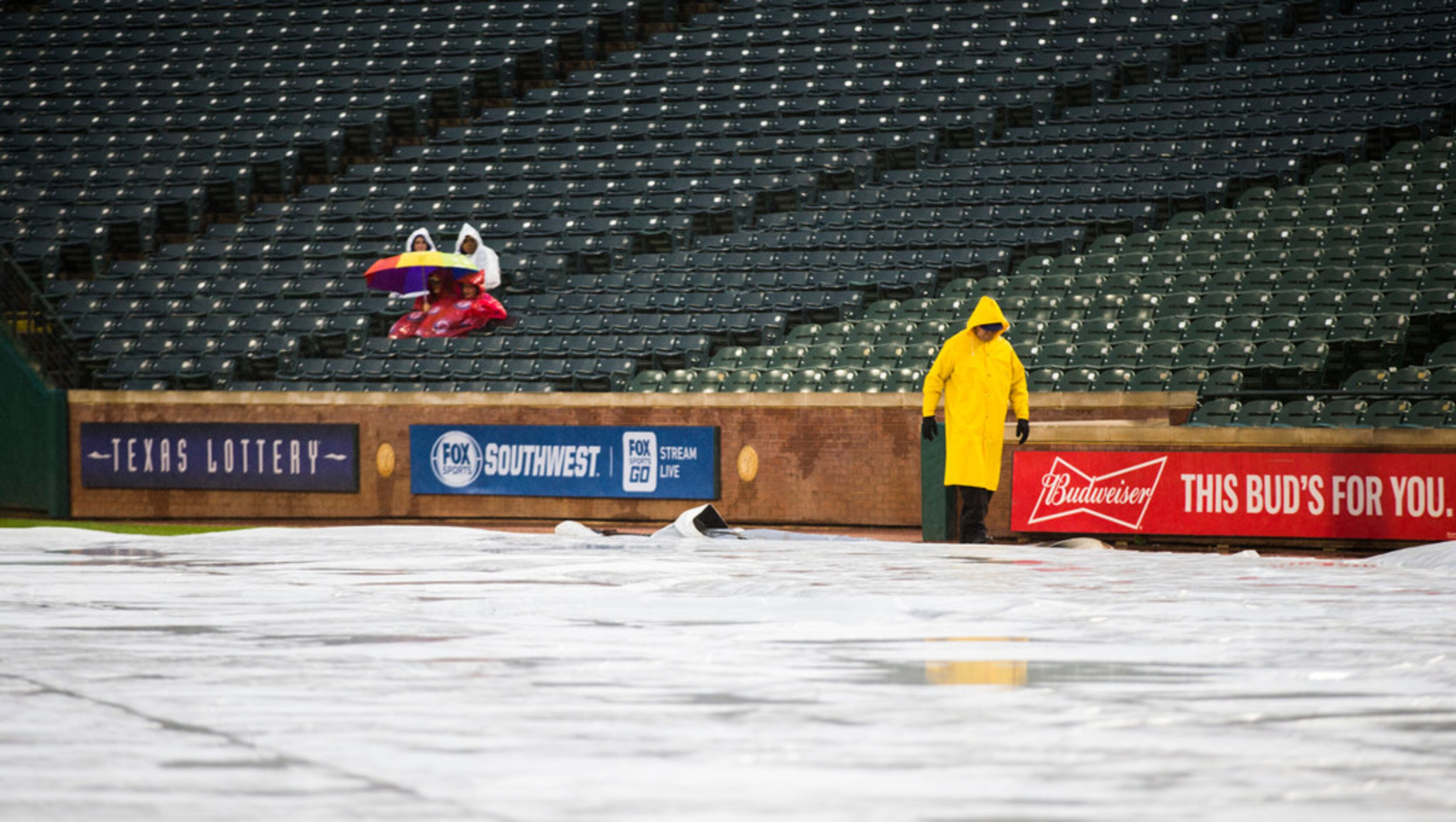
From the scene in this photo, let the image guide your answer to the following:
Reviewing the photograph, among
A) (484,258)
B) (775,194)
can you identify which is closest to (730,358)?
(484,258)

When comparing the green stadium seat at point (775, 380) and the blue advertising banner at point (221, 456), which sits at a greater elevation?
the green stadium seat at point (775, 380)

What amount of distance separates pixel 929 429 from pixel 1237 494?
2264 millimetres

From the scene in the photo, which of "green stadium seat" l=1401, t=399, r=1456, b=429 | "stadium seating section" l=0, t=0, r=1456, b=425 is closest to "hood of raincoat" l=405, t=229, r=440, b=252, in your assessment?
"stadium seating section" l=0, t=0, r=1456, b=425

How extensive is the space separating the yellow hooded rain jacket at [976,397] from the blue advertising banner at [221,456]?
724cm

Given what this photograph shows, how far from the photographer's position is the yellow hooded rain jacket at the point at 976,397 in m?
13.9

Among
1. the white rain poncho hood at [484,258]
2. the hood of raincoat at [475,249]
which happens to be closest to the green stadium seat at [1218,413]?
the white rain poncho hood at [484,258]

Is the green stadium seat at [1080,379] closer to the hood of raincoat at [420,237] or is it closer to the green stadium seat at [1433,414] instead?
the green stadium seat at [1433,414]

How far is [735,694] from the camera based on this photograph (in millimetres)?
6258

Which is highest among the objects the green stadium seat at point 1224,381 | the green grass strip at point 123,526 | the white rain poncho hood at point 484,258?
the white rain poncho hood at point 484,258

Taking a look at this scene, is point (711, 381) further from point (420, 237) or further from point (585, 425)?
point (420, 237)

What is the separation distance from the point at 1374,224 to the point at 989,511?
5298 mm

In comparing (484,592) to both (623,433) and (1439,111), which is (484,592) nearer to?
(623,433)

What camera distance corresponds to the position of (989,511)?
15.3m

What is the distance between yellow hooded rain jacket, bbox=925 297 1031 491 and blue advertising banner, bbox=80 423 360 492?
7.24 m
